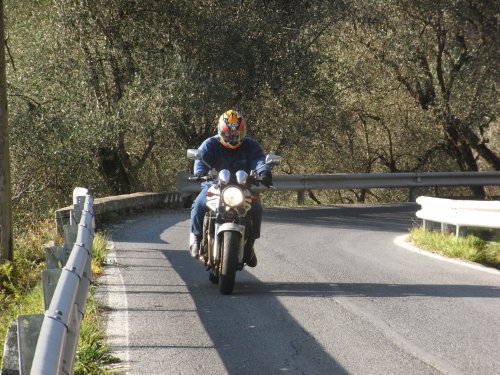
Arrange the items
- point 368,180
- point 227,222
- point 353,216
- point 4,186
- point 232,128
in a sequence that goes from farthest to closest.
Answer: point 368,180 → point 353,216 → point 4,186 → point 232,128 → point 227,222

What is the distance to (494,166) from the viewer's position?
28.8 m

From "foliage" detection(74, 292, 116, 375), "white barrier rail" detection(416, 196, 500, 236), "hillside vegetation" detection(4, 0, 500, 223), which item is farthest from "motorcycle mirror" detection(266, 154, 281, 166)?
"hillside vegetation" detection(4, 0, 500, 223)

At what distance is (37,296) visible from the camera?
26.1 feet

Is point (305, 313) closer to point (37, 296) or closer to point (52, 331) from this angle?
point (37, 296)

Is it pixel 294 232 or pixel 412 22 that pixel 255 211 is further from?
pixel 412 22

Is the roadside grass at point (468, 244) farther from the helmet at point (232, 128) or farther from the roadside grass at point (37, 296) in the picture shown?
the roadside grass at point (37, 296)

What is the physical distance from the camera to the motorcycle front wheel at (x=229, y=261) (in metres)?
8.30

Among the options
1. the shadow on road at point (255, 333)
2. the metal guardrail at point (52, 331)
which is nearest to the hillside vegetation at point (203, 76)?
the shadow on road at point (255, 333)

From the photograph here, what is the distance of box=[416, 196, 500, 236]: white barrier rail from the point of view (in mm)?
11867

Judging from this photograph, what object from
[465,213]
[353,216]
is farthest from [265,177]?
[353,216]

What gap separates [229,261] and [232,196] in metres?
0.61

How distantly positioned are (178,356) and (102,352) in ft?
1.69

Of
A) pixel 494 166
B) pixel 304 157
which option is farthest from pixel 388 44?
pixel 494 166

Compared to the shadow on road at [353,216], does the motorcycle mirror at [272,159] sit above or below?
above
